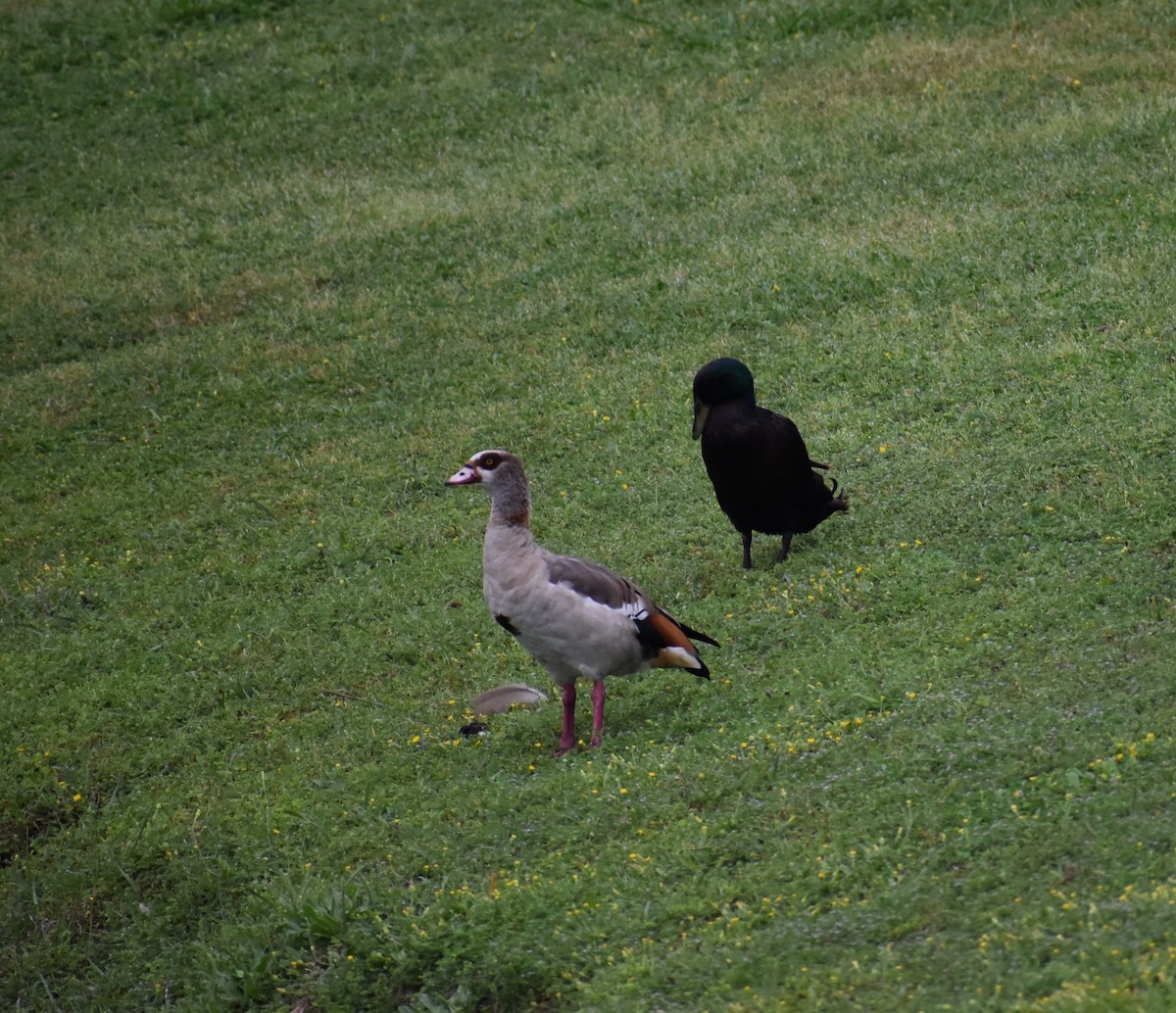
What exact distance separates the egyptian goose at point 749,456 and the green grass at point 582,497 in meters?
0.46

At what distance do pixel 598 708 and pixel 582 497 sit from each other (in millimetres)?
4107

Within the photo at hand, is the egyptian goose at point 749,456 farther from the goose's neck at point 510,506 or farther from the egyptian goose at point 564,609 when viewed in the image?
the goose's neck at point 510,506

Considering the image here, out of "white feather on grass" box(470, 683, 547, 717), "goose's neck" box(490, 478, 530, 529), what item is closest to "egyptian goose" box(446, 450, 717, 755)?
"goose's neck" box(490, 478, 530, 529)

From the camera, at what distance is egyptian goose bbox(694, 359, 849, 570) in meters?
10.2

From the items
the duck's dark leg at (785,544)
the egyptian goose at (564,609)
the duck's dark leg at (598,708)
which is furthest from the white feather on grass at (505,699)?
the duck's dark leg at (785,544)

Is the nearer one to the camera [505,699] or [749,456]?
[505,699]

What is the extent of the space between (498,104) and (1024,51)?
717cm

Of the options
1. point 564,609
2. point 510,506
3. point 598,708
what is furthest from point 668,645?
point 510,506

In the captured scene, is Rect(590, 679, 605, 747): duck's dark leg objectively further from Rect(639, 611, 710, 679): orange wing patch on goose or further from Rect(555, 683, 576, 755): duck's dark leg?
Rect(639, 611, 710, 679): orange wing patch on goose

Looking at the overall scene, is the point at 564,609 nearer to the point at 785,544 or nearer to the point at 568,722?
the point at 568,722

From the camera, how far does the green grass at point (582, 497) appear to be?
22.4 ft

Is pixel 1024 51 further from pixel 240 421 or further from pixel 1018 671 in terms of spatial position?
pixel 1018 671

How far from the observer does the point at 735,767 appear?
7.78 metres

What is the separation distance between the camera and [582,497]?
1249 cm
